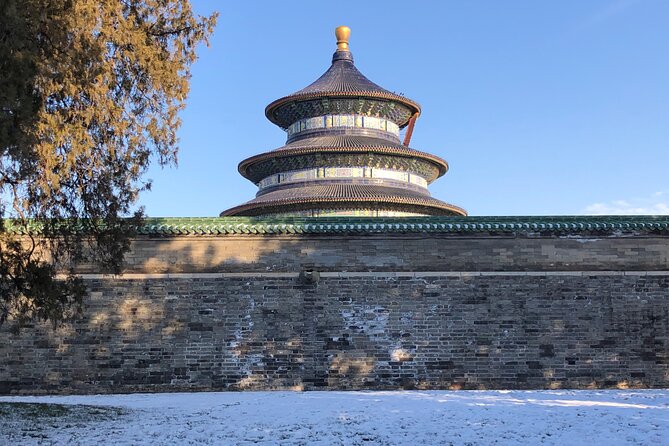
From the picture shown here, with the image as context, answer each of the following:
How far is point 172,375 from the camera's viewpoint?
1425cm

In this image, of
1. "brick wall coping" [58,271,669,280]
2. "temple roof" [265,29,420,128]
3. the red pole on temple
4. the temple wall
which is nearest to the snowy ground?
the temple wall

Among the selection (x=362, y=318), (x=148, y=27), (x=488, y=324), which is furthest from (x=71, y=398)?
(x=488, y=324)

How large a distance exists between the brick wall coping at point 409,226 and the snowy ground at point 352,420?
135 inches

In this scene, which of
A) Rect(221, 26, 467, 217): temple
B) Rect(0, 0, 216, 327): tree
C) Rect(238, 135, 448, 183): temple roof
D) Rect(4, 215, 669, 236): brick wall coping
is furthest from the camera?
Rect(238, 135, 448, 183): temple roof

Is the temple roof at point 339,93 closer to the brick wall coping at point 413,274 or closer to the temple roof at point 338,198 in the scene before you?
the temple roof at point 338,198

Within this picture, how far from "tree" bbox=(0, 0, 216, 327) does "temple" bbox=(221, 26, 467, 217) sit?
34.0 ft

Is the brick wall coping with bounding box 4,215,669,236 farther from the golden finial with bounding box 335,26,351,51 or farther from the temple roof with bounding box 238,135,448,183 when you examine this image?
the golden finial with bounding box 335,26,351,51

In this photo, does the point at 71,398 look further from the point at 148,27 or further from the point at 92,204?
the point at 148,27

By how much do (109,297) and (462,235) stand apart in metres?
7.16

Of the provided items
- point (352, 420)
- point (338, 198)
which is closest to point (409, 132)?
point (338, 198)

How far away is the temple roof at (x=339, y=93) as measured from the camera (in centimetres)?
2336

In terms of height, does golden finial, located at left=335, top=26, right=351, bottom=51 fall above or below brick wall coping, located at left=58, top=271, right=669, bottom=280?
above

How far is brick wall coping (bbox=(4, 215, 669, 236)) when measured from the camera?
1462 centimetres

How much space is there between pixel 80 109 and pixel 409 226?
7.12 meters
